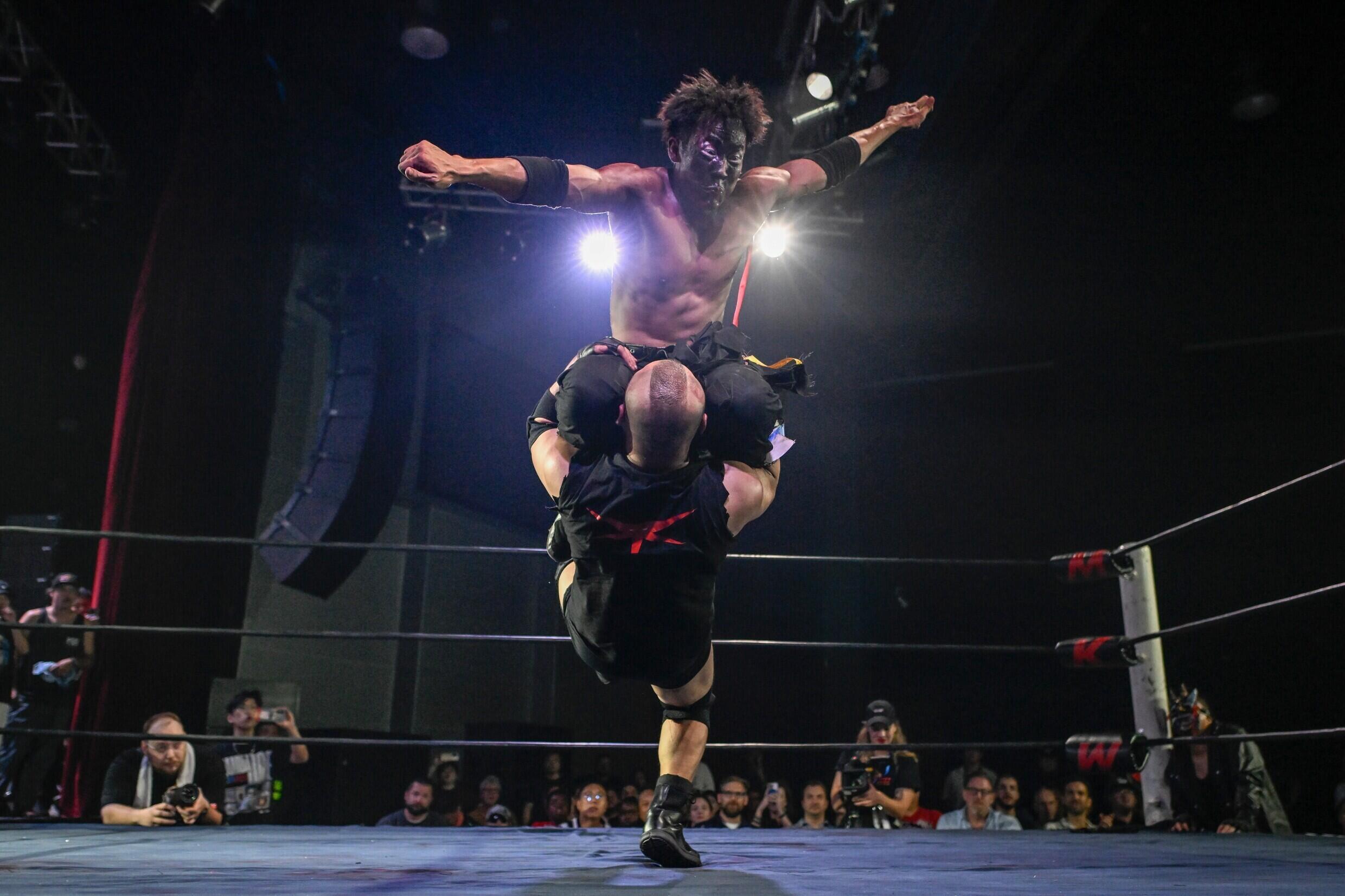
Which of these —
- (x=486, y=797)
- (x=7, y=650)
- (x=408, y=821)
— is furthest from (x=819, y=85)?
(x=486, y=797)

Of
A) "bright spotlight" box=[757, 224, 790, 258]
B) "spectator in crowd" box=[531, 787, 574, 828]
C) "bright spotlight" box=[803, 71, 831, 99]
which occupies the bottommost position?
"spectator in crowd" box=[531, 787, 574, 828]

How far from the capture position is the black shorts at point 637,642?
5.72ft

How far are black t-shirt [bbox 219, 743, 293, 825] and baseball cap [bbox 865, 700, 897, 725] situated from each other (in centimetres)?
297

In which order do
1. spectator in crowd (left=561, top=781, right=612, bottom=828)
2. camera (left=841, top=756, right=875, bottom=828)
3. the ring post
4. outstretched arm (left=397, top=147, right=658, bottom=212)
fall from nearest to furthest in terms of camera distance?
→ outstretched arm (left=397, top=147, right=658, bottom=212), the ring post, camera (left=841, top=756, right=875, bottom=828), spectator in crowd (left=561, top=781, right=612, bottom=828)

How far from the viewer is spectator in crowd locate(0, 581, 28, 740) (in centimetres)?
415

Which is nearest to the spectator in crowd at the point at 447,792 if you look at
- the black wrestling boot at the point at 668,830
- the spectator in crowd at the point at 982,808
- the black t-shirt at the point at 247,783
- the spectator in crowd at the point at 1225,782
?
the black t-shirt at the point at 247,783

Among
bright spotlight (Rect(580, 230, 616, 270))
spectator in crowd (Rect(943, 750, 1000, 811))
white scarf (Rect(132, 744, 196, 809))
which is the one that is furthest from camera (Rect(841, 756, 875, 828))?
bright spotlight (Rect(580, 230, 616, 270))

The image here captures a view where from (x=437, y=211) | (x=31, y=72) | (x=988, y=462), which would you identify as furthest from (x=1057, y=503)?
(x=31, y=72)

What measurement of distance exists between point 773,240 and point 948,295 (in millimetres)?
1635

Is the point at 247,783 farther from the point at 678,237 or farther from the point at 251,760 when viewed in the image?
the point at 678,237

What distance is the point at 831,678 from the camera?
816cm

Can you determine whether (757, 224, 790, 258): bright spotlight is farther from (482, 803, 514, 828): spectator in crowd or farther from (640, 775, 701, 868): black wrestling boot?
(640, 775, 701, 868): black wrestling boot

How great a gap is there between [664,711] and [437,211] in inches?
229

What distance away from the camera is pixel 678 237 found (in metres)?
1.98
